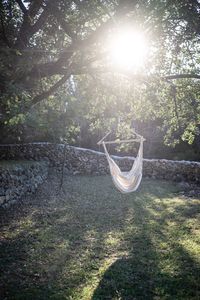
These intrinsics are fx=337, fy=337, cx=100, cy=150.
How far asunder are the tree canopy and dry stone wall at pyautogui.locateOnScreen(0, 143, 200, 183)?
20.2 ft

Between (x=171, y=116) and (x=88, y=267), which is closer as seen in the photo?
(x=88, y=267)

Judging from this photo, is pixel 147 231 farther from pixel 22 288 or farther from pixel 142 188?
pixel 142 188

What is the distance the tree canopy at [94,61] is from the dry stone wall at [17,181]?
2413mm

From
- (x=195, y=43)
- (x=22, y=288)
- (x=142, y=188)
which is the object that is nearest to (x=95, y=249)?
(x=22, y=288)

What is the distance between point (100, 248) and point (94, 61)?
3.59 meters

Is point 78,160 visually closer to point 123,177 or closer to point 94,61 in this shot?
point 123,177

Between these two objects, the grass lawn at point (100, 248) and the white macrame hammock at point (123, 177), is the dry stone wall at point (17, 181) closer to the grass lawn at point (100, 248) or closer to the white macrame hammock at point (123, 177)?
the grass lawn at point (100, 248)

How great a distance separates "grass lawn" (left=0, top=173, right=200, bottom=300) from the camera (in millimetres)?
4688

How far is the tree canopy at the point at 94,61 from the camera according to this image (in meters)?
5.70

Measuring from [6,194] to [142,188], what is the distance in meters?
5.56

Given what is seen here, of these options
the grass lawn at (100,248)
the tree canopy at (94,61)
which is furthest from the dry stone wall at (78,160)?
the tree canopy at (94,61)

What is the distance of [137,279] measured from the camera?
4996 mm

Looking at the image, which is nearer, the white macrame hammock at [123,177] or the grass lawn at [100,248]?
the grass lawn at [100,248]

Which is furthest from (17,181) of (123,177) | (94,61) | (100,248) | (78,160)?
(78,160)
